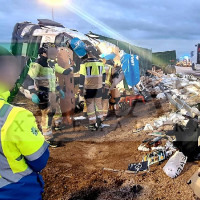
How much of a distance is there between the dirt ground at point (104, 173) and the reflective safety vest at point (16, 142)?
215 centimetres

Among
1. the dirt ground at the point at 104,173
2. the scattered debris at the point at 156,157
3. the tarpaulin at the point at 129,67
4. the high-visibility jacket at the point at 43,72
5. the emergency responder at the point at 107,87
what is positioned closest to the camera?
the dirt ground at the point at 104,173

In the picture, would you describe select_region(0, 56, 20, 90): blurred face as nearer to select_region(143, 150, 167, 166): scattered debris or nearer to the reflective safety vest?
the reflective safety vest

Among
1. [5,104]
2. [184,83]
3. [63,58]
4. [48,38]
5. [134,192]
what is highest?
[48,38]

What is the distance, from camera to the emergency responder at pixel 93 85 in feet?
23.7

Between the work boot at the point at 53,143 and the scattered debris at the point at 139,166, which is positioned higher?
the scattered debris at the point at 139,166

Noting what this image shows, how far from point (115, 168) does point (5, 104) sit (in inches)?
130

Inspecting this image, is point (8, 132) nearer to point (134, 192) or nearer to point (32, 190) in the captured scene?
point (32, 190)

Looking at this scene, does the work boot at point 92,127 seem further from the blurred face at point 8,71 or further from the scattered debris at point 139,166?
the blurred face at point 8,71

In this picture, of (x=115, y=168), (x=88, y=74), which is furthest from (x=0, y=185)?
(x=88, y=74)

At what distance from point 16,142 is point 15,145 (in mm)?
35

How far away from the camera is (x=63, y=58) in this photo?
8547 millimetres

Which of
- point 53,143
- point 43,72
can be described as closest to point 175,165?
point 53,143

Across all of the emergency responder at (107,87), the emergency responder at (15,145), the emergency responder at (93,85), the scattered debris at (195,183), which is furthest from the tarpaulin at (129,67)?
the emergency responder at (15,145)

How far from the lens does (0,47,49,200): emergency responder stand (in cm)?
173
